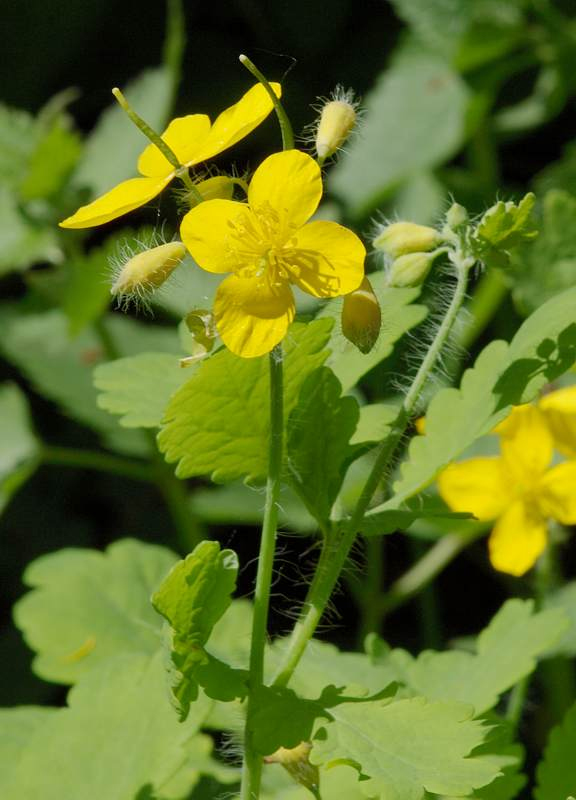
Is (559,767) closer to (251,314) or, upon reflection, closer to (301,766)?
(301,766)

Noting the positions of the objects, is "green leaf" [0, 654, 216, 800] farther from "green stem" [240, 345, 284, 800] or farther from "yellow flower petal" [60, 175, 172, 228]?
"yellow flower petal" [60, 175, 172, 228]

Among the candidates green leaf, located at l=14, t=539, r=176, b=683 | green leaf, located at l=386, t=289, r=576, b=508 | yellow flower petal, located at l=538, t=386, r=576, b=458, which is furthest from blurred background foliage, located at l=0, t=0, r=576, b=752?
green leaf, located at l=386, t=289, r=576, b=508

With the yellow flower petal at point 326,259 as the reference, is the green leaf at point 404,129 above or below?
below

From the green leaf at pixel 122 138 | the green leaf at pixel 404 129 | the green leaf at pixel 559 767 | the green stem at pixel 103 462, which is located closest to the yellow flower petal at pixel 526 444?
the green leaf at pixel 559 767

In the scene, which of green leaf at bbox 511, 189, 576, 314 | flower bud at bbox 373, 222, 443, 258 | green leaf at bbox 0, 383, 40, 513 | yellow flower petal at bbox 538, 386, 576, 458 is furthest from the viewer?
green leaf at bbox 0, 383, 40, 513

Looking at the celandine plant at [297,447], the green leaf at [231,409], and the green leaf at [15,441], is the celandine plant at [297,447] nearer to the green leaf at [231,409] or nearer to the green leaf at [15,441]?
the green leaf at [231,409]
